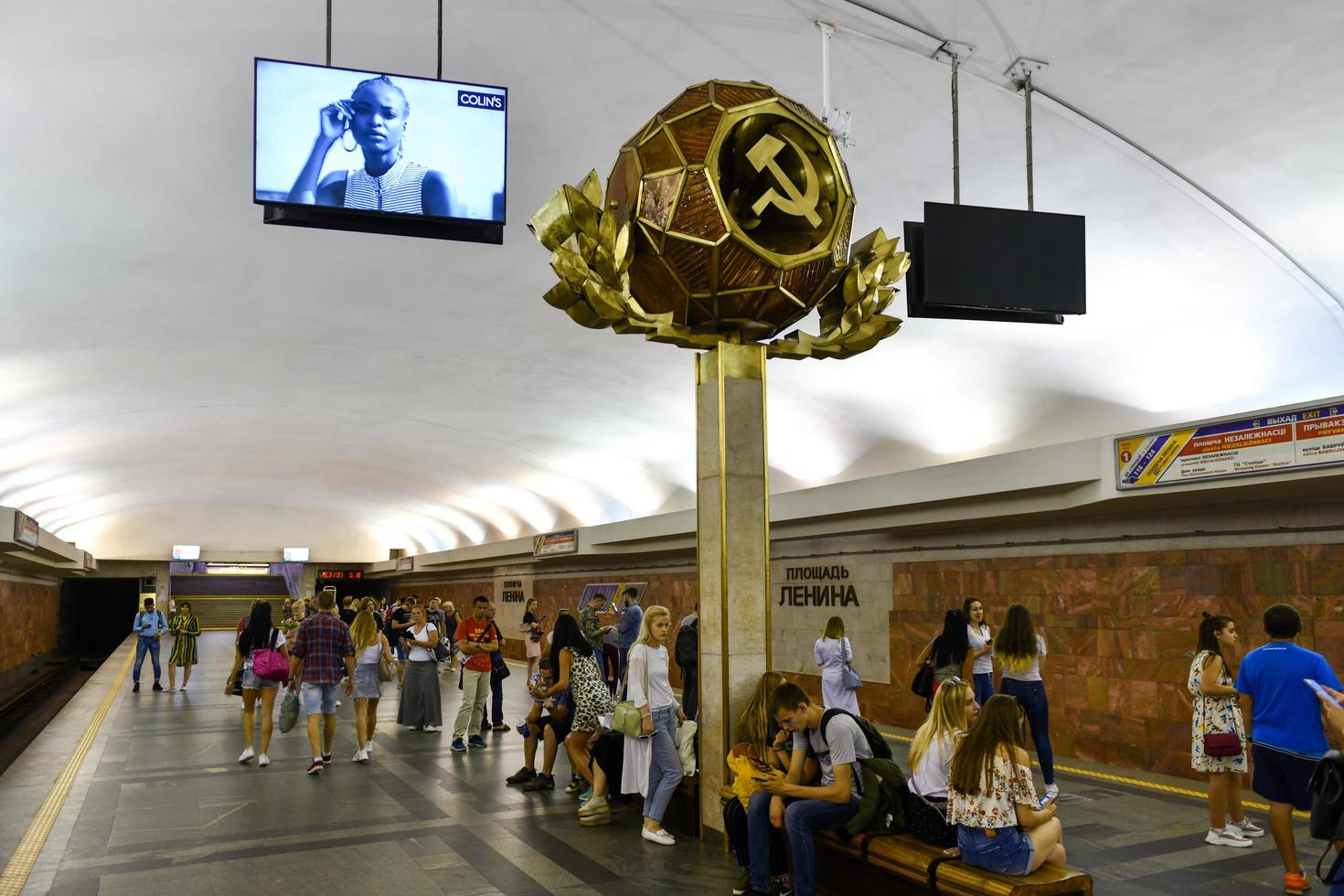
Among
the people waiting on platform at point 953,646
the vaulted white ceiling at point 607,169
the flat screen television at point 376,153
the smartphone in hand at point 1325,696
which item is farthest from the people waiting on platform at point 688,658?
the smartphone in hand at point 1325,696

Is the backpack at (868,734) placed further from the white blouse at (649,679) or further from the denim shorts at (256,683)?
the denim shorts at (256,683)

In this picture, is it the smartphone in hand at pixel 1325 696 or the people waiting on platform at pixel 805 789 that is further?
the people waiting on platform at pixel 805 789

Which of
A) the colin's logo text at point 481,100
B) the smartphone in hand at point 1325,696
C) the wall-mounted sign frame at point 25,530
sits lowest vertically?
the smartphone in hand at point 1325,696

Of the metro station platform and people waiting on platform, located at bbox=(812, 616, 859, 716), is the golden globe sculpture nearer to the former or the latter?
the metro station platform

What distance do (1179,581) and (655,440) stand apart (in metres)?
8.81

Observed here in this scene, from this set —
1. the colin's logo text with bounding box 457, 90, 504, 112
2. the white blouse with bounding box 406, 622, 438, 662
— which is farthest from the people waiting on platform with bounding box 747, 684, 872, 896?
the white blouse with bounding box 406, 622, 438, 662

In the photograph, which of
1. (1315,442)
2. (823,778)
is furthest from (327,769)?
(1315,442)

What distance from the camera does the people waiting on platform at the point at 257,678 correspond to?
9086 millimetres

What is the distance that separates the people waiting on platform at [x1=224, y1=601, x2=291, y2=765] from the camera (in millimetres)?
9086

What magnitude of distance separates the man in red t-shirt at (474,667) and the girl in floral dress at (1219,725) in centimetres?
611

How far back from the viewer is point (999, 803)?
4.15 metres

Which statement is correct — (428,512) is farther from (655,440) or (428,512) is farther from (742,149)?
(742,149)

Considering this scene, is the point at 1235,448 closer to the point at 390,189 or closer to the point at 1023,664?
the point at 1023,664

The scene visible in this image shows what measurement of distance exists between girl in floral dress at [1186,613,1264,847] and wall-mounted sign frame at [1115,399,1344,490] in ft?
5.10
